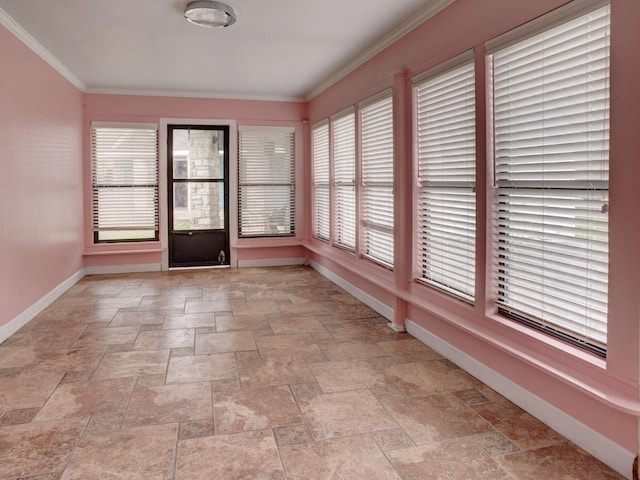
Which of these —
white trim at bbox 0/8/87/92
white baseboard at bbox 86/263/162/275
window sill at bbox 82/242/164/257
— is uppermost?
white trim at bbox 0/8/87/92

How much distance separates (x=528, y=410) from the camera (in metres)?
2.55

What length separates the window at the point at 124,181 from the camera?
652 cm

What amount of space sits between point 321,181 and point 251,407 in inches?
168

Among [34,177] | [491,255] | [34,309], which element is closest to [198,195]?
[34,177]

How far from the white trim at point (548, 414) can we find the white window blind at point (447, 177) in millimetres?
436

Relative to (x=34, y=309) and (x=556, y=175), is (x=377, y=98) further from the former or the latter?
(x=34, y=309)

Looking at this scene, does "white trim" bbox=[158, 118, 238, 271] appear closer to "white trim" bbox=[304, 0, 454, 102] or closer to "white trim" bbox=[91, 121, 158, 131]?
"white trim" bbox=[91, 121, 158, 131]

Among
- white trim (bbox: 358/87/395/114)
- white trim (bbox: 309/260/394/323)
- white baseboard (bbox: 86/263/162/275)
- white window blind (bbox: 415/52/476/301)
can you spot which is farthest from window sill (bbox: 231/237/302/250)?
white window blind (bbox: 415/52/476/301)

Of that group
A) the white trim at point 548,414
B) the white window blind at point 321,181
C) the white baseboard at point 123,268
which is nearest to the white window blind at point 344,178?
the white window blind at point 321,181

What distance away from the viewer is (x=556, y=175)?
7.78ft

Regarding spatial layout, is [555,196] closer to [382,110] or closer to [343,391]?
[343,391]

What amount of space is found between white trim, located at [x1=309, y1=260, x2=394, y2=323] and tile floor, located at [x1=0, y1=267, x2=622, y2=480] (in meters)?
0.14

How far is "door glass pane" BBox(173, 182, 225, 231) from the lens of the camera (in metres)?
6.93

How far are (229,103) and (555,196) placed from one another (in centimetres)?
546
